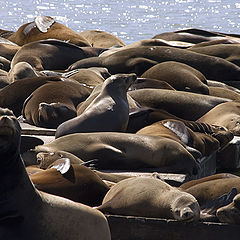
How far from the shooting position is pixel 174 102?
827 cm

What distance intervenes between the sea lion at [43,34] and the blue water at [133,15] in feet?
29.1

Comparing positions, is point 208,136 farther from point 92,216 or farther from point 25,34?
point 25,34

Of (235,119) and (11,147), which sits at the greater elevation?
(11,147)

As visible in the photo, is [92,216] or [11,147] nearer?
[11,147]

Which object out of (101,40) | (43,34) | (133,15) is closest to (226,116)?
(43,34)

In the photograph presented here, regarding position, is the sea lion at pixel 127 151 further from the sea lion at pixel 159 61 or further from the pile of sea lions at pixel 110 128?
the sea lion at pixel 159 61

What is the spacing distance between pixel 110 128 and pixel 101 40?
6957 mm

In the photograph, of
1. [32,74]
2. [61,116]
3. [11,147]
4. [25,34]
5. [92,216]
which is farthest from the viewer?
[25,34]

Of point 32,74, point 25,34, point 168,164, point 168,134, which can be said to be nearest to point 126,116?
point 168,134

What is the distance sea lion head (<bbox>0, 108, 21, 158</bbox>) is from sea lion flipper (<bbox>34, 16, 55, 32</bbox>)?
367 inches

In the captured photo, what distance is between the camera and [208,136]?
282 inches

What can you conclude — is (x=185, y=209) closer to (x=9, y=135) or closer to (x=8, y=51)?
(x=9, y=135)

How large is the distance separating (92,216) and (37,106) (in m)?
4.06

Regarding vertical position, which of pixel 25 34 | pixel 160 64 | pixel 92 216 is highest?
pixel 92 216
